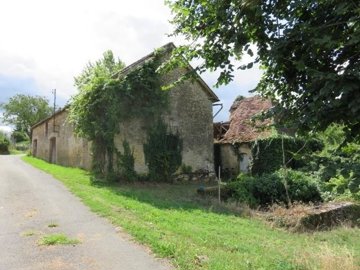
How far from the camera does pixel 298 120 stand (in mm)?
4367

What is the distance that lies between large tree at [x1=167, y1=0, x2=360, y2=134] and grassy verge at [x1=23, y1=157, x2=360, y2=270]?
2.88 meters

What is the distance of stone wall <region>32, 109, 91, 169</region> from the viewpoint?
84.5 ft

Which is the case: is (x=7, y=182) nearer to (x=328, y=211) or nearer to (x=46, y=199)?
(x=46, y=199)

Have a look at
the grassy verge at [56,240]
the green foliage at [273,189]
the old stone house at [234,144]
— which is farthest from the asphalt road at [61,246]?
the old stone house at [234,144]

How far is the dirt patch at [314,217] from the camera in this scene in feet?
44.0

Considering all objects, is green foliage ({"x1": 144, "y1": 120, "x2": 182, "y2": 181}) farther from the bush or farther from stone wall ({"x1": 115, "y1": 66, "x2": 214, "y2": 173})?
the bush

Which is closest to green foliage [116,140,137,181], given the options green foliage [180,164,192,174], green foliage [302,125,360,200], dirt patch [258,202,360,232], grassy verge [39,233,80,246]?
green foliage [180,164,192,174]

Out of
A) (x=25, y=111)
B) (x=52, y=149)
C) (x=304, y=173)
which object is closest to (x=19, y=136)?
(x=25, y=111)

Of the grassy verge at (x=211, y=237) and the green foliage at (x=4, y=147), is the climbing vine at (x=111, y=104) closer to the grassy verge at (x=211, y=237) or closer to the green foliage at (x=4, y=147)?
the grassy verge at (x=211, y=237)

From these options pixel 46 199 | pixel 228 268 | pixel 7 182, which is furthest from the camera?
pixel 7 182

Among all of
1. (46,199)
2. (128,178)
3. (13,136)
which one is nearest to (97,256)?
(46,199)

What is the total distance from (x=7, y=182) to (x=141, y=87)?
25.5ft

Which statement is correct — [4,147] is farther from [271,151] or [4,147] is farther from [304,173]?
[304,173]

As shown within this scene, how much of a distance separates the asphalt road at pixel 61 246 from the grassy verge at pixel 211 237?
35 centimetres
